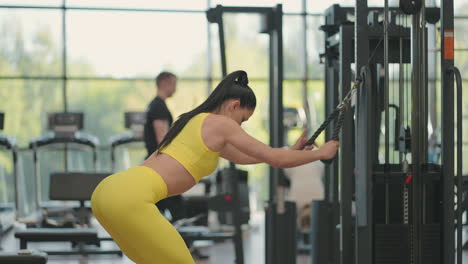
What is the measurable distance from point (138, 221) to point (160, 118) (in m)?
2.84

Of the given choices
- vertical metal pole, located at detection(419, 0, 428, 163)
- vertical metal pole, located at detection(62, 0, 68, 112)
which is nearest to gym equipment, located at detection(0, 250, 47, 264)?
vertical metal pole, located at detection(419, 0, 428, 163)

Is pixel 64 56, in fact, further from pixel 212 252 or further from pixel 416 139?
pixel 416 139

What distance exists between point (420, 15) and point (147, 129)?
8.77ft

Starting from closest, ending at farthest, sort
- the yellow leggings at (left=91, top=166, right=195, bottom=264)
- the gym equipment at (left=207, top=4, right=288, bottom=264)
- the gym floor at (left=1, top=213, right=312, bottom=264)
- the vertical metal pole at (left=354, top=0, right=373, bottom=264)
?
1. the yellow leggings at (left=91, top=166, right=195, bottom=264)
2. the vertical metal pole at (left=354, top=0, right=373, bottom=264)
3. the gym equipment at (left=207, top=4, right=288, bottom=264)
4. the gym floor at (left=1, top=213, right=312, bottom=264)

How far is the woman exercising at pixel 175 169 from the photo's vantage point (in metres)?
3.08

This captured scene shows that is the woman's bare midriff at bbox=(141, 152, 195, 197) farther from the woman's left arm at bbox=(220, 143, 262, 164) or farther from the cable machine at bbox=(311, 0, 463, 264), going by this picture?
the cable machine at bbox=(311, 0, 463, 264)

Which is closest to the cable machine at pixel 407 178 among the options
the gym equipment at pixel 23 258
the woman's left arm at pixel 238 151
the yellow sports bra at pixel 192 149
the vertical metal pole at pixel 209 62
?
the woman's left arm at pixel 238 151

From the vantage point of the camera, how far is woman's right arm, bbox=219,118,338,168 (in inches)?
125

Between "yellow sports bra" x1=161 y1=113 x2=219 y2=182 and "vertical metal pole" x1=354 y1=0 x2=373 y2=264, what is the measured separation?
865 millimetres

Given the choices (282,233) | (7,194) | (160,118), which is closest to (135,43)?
(7,194)

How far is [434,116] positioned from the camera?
1045cm

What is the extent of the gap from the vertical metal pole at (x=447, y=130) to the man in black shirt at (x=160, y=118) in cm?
244

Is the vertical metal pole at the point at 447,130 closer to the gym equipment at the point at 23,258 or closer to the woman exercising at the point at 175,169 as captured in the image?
the woman exercising at the point at 175,169

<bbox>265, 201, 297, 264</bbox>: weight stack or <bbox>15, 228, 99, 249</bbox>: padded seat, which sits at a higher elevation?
<bbox>265, 201, 297, 264</bbox>: weight stack
